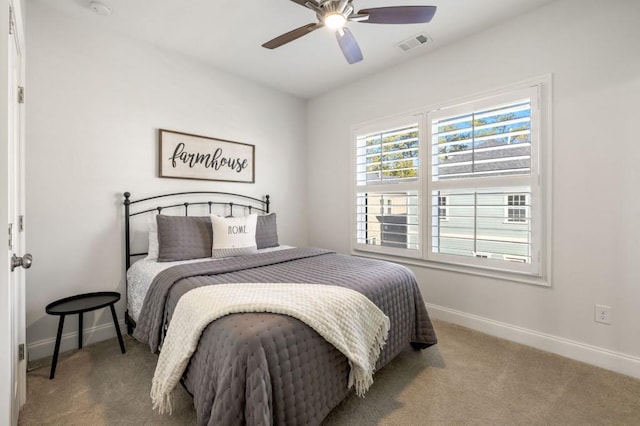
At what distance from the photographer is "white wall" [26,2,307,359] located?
7.14ft

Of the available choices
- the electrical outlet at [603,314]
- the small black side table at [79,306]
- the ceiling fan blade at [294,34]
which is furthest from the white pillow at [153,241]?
the electrical outlet at [603,314]

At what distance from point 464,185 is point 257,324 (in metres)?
2.25


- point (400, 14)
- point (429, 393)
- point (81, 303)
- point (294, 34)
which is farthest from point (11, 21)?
point (429, 393)

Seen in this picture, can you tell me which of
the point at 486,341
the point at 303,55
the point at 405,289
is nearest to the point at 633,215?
the point at 486,341

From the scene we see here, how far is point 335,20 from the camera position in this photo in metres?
1.82

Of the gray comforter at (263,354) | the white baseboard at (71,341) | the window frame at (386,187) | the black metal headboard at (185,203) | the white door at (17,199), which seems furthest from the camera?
the window frame at (386,187)

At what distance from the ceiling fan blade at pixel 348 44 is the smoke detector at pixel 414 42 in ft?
2.42

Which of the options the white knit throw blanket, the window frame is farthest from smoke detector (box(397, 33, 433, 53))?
the white knit throw blanket

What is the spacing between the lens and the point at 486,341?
240cm

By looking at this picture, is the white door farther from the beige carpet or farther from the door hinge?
the beige carpet

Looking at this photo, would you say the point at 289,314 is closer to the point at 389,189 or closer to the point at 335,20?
the point at 335,20

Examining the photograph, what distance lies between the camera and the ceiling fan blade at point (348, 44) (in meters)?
1.97

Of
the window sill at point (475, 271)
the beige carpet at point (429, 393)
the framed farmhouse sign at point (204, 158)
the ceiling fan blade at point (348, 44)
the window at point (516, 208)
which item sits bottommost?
the beige carpet at point (429, 393)

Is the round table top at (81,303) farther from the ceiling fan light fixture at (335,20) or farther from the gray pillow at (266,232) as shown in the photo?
the ceiling fan light fixture at (335,20)
